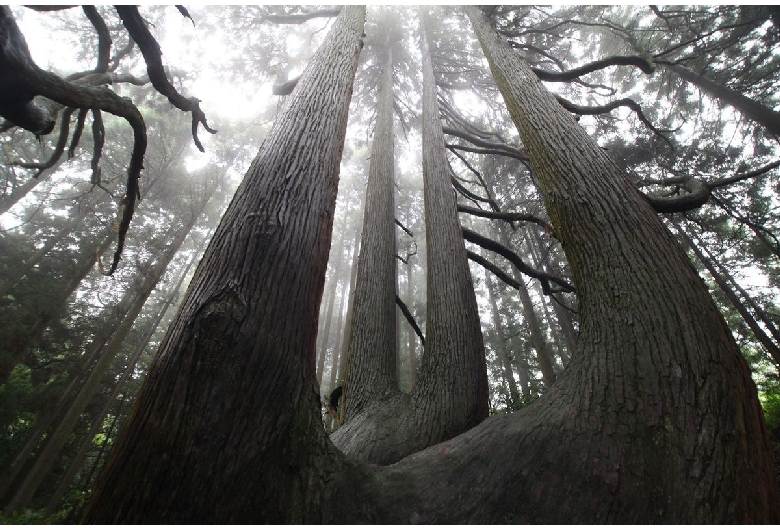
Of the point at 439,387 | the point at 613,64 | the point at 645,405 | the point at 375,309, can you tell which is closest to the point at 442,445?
the point at 439,387

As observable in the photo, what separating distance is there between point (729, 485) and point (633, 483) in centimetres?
27

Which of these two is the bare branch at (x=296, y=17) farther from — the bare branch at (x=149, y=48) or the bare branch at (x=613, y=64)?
the bare branch at (x=613, y=64)

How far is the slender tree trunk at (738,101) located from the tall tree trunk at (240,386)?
31.7ft

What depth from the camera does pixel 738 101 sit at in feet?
24.8

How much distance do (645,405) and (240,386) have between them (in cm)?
147

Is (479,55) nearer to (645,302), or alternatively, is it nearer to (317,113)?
(317,113)

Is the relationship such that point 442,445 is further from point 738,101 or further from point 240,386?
point 738,101

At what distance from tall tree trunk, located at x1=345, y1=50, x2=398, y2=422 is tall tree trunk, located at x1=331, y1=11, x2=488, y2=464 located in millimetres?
70

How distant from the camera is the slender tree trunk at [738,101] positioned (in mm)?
7032

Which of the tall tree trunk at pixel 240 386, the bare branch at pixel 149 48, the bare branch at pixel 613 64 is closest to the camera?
the tall tree trunk at pixel 240 386

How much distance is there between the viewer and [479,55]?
25.3 ft

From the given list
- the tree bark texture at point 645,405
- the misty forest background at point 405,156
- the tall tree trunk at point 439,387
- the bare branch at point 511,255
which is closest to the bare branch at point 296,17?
the misty forest background at point 405,156

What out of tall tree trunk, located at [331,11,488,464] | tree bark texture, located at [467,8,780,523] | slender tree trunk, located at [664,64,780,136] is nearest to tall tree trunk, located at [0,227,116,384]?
tall tree trunk, located at [331,11,488,464]

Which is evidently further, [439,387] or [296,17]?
[296,17]
